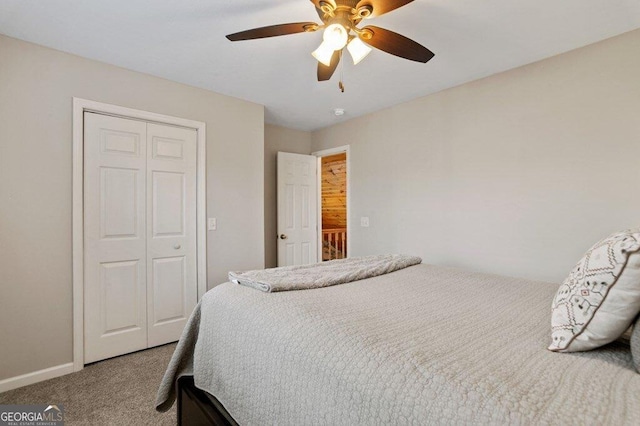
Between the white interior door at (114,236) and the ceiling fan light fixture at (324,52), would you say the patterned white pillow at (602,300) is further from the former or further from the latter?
the white interior door at (114,236)

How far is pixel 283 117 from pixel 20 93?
91.7 inches

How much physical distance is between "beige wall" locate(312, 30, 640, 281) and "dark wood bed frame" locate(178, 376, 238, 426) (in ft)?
7.64

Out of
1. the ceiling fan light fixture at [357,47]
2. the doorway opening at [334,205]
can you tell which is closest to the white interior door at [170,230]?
the ceiling fan light fixture at [357,47]

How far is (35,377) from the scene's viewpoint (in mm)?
2082

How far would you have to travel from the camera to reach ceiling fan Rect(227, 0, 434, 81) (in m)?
1.40

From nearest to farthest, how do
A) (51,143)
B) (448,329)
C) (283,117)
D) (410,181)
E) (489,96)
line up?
1. (448,329)
2. (51,143)
3. (489,96)
4. (410,181)
5. (283,117)

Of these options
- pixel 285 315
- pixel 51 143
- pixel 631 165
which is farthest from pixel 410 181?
pixel 51 143

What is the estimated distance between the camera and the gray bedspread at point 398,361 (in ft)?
2.15

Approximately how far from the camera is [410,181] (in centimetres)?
320

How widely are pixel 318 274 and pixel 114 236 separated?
181 cm

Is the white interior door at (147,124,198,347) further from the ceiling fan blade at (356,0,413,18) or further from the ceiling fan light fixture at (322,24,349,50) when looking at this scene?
the ceiling fan blade at (356,0,413,18)

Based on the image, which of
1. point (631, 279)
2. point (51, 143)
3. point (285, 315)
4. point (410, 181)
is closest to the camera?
point (631, 279)

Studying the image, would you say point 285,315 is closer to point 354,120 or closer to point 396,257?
point 396,257

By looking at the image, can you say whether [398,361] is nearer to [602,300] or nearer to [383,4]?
[602,300]
